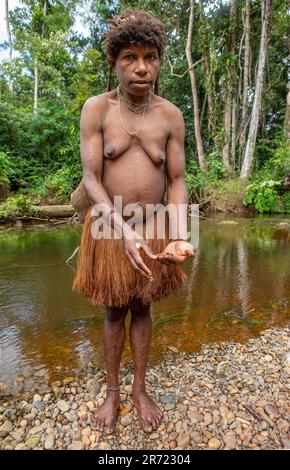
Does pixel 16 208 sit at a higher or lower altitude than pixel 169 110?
lower

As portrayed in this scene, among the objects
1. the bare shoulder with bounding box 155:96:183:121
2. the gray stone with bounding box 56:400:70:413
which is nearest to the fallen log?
the gray stone with bounding box 56:400:70:413

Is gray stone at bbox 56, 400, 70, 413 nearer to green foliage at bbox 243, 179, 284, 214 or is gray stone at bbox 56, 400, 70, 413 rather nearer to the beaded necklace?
the beaded necklace

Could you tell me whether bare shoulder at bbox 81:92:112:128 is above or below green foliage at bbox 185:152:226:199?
below

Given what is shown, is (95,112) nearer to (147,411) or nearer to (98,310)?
(147,411)

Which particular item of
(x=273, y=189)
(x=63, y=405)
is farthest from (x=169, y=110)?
(x=273, y=189)

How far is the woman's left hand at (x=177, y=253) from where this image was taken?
1371mm

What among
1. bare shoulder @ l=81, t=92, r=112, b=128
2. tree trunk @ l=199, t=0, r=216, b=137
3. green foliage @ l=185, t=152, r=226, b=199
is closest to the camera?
bare shoulder @ l=81, t=92, r=112, b=128

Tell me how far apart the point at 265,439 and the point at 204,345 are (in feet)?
3.22

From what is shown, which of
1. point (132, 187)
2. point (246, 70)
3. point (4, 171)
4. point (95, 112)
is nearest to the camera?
point (95, 112)

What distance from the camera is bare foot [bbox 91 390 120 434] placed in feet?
5.41

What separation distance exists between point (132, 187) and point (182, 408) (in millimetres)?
1314

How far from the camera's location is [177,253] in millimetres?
1393
